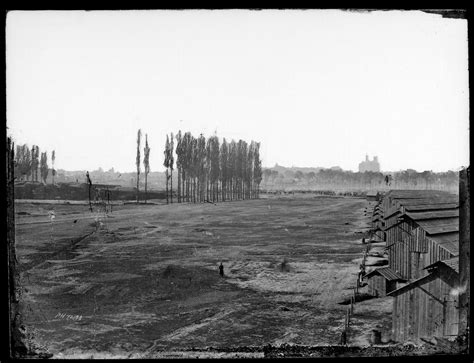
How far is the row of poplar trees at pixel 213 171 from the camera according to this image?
7312 millimetres

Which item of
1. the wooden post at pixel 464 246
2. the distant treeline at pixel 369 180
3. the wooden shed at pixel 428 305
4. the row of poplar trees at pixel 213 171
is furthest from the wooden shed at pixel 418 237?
the row of poplar trees at pixel 213 171

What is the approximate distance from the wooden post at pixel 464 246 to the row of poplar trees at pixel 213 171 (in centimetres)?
404

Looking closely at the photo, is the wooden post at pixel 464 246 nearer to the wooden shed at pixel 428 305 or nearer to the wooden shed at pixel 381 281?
the wooden shed at pixel 428 305

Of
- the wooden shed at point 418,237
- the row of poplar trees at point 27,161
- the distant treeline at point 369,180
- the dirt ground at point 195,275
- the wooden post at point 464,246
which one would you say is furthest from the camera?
the dirt ground at point 195,275

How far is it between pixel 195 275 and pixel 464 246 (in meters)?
7.26

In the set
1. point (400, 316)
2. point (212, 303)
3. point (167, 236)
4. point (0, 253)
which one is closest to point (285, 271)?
point (212, 303)

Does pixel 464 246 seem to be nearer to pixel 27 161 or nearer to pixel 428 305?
pixel 428 305

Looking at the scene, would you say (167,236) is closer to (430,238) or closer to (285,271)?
(285,271)

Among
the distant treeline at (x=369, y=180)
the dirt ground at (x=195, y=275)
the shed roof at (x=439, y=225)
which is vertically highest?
the distant treeline at (x=369, y=180)

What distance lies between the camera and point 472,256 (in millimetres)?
2283

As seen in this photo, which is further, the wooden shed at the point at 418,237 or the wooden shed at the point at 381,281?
the wooden shed at the point at 381,281

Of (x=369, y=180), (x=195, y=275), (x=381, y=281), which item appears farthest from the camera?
(x=195, y=275)

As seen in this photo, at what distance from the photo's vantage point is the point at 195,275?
8875 millimetres

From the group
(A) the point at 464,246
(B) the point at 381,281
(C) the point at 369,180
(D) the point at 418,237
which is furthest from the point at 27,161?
(D) the point at 418,237
